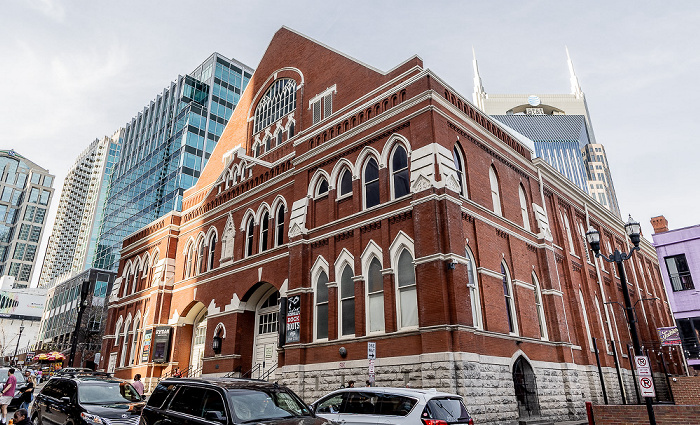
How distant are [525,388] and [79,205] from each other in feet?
510

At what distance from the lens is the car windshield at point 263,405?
6.99m

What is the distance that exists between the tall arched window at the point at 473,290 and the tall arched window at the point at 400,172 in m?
3.33

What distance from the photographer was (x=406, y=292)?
648 inches

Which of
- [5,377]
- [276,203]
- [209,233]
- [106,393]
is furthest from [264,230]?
[106,393]

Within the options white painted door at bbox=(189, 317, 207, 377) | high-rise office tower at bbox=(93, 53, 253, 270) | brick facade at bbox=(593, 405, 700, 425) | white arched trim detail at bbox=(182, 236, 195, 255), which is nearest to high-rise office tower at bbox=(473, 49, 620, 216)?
high-rise office tower at bbox=(93, 53, 253, 270)

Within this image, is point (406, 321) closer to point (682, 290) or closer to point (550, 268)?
point (550, 268)

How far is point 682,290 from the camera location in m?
32.2

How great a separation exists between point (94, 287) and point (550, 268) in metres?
74.3

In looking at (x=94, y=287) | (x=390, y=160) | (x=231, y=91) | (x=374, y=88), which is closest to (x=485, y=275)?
(x=390, y=160)

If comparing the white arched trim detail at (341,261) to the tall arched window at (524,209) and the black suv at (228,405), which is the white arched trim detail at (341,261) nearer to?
the tall arched window at (524,209)

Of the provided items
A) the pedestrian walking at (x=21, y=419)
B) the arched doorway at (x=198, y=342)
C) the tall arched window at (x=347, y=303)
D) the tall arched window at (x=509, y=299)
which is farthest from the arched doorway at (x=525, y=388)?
the arched doorway at (x=198, y=342)

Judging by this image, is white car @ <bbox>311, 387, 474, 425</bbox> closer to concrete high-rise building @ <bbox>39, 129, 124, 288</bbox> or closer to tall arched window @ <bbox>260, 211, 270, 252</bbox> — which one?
tall arched window @ <bbox>260, 211, 270, 252</bbox>

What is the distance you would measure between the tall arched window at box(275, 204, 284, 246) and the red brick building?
0.16 metres

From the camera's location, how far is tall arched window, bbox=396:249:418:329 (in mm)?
16000
